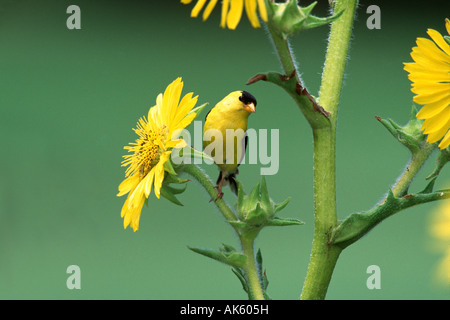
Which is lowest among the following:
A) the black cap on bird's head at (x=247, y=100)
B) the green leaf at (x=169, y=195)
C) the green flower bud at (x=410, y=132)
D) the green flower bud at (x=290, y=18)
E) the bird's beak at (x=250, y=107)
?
the green leaf at (x=169, y=195)

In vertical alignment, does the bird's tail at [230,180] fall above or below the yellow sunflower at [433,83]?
below

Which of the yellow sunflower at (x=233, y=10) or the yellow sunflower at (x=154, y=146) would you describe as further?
the yellow sunflower at (x=154, y=146)

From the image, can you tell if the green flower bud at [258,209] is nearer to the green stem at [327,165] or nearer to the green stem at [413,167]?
the green stem at [327,165]

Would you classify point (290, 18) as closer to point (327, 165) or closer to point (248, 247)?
point (327, 165)

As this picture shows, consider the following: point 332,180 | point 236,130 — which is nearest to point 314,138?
point 332,180

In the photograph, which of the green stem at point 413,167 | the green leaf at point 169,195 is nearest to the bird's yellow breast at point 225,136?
the green leaf at point 169,195

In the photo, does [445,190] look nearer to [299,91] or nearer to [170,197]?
[299,91]
